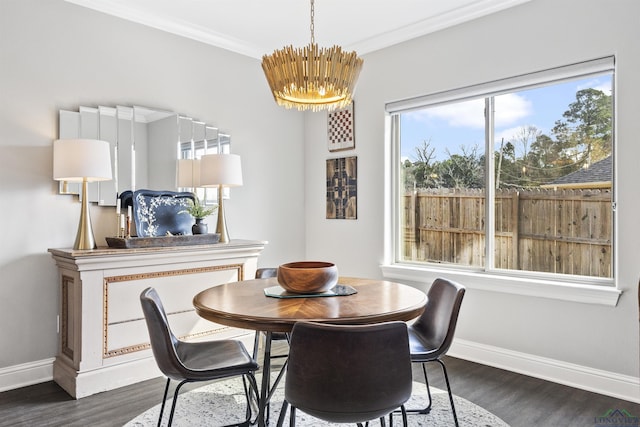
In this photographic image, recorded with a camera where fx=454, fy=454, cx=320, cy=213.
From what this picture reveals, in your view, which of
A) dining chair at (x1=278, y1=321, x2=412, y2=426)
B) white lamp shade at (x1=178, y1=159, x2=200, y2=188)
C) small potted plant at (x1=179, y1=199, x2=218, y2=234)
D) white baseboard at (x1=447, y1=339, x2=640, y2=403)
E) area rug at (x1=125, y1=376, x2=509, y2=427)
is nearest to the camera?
dining chair at (x1=278, y1=321, x2=412, y2=426)

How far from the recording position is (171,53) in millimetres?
3732

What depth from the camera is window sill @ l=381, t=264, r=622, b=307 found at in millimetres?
2842

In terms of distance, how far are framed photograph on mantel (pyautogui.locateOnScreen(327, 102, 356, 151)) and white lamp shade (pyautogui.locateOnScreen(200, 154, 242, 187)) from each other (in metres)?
1.18

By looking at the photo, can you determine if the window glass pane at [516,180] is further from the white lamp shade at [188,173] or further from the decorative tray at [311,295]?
the white lamp shade at [188,173]

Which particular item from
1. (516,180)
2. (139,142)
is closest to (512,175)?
(516,180)

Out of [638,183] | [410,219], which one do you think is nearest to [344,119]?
[410,219]

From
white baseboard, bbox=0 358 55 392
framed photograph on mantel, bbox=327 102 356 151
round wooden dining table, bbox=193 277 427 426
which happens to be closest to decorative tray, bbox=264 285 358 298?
round wooden dining table, bbox=193 277 427 426

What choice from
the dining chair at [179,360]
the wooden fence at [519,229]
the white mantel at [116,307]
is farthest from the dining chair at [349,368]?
the wooden fence at [519,229]

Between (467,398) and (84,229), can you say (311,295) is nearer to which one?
(467,398)

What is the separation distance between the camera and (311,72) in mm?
2191

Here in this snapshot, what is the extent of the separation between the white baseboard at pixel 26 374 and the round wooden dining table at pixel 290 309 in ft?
5.30

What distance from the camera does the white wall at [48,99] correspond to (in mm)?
2959

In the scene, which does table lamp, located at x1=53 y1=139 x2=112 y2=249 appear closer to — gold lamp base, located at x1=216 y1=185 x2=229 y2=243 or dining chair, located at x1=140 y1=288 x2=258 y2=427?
gold lamp base, located at x1=216 y1=185 x2=229 y2=243

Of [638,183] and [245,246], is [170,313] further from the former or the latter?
[638,183]
